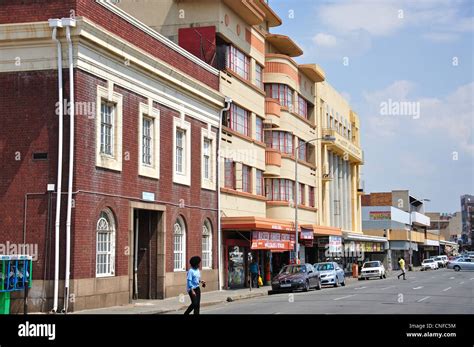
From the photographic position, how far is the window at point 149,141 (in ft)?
88.1

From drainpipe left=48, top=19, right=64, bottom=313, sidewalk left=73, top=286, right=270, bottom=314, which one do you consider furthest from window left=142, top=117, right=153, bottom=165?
sidewalk left=73, top=286, right=270, bottom=314

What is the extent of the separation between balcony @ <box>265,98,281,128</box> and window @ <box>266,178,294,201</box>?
3.80m

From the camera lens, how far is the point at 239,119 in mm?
38281

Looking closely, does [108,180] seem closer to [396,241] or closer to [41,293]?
[41,293]

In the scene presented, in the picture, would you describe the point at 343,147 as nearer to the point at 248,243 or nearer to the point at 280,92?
the point at 280,92

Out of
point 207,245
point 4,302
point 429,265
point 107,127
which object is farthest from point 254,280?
point 429,265

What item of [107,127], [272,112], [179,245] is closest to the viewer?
[107,127]

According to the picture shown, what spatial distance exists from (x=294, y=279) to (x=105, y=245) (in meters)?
12.4

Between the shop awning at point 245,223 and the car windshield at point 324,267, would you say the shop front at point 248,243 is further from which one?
the car windshield at point 324,267

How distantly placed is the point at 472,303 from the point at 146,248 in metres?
13.2

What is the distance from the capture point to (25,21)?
22922 millimetres

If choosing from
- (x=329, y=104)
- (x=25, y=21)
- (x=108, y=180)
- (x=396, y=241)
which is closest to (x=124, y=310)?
(x=108, y=180)

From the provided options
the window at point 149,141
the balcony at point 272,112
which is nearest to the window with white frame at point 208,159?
the window at point 149,141

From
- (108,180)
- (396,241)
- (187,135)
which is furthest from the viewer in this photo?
(396,241)
